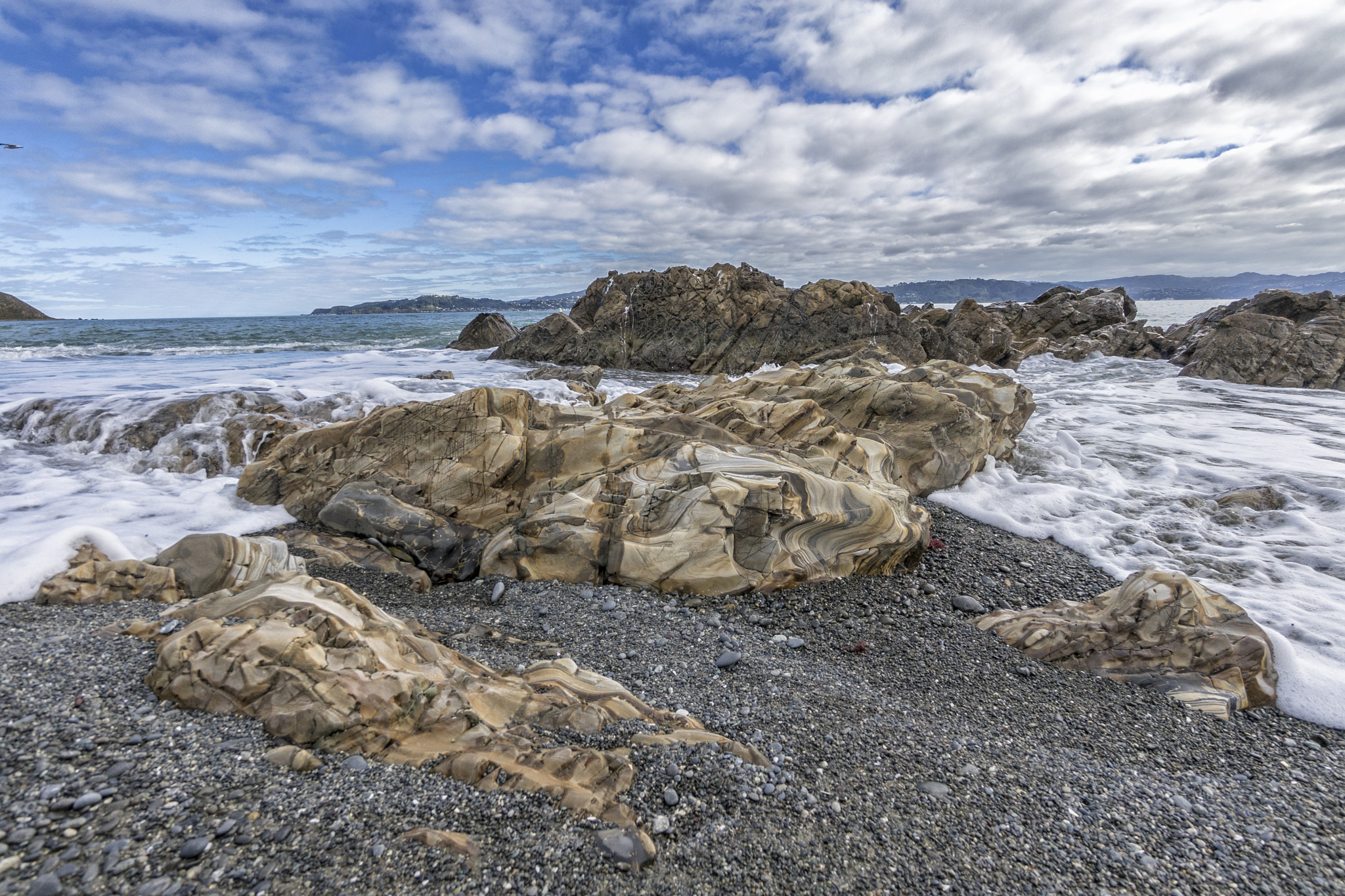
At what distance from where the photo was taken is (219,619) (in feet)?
12.9

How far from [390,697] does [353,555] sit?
4.13m

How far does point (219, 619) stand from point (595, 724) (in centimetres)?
276

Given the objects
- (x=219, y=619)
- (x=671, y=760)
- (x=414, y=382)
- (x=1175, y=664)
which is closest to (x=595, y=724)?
(x=671, y=760)

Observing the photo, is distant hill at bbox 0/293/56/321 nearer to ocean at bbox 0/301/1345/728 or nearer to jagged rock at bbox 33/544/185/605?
ocean at bbox 0/301/1345/728

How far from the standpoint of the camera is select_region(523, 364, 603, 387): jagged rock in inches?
905

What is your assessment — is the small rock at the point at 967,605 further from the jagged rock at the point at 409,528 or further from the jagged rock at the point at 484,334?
the jagged rock at the point at 484,334

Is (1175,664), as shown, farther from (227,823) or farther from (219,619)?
(219,619)

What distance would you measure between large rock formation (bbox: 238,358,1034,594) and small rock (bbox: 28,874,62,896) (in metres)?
4.09

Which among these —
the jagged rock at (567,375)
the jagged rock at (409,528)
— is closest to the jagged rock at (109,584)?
the jagged rock at (409,528)

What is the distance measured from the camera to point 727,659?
4.65 meters

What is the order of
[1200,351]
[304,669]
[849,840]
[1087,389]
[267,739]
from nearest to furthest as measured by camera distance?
[849,840]
[267,739]
[304,669]
[1087,389]
[1200,351]

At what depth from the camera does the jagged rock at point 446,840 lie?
2.57 metres

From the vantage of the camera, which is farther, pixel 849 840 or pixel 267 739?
pixel 267 739

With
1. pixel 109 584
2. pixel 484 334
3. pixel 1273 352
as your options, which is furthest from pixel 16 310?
pixel 1273 352
